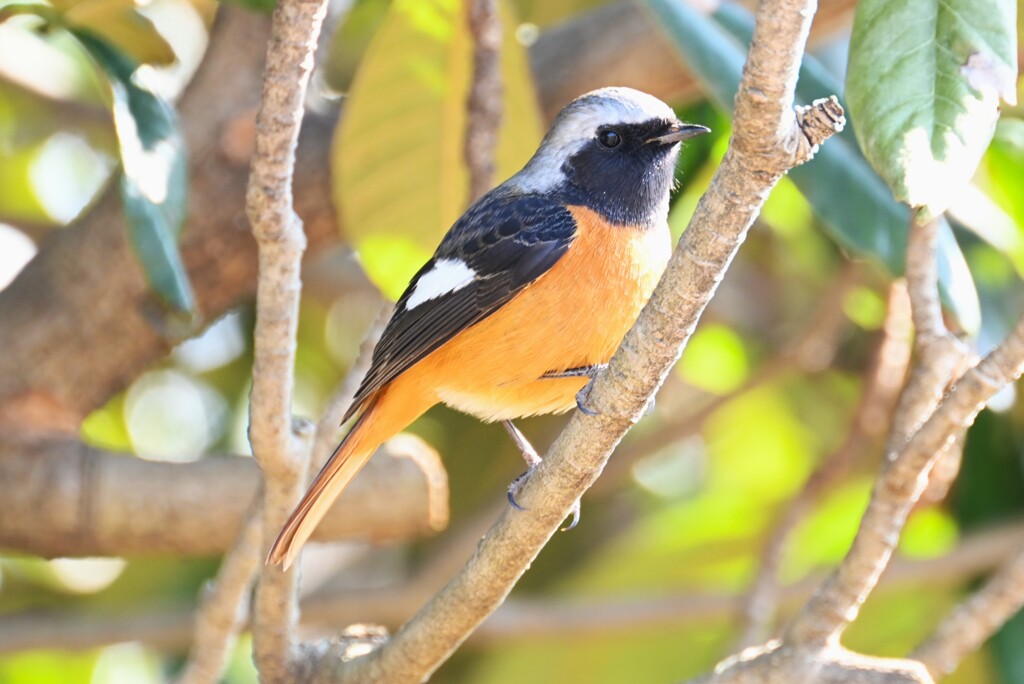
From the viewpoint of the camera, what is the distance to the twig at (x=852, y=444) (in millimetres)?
3666

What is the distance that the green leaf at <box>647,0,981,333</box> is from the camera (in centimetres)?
296

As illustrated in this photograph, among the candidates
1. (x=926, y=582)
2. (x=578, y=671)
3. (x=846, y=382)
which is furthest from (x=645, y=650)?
(x=846, y=382)

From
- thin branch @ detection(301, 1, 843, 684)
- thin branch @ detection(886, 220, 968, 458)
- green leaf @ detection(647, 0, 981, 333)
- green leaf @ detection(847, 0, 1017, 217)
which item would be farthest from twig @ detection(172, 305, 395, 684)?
green leaf @ detection(847, 0, 1017, 217)

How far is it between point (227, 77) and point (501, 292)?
1466 mm

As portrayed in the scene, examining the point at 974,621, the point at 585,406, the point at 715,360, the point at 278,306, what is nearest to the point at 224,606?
the point at 278,306

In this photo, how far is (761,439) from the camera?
5551 mm

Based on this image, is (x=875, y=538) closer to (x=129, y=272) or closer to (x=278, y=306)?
(x=278, y=306)

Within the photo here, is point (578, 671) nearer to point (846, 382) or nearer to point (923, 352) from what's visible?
point (846, 382)

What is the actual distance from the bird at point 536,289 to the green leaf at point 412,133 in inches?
13.6

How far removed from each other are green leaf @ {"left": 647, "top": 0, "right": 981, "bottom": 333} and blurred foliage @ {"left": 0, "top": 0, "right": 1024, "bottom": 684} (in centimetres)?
28

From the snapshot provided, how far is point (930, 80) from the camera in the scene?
7.29 feet

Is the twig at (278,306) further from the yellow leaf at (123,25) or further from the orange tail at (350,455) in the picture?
the yellow leaf at (123,25)

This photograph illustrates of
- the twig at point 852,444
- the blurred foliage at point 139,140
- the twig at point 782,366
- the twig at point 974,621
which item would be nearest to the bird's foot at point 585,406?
the blurred foliage at point 139,140

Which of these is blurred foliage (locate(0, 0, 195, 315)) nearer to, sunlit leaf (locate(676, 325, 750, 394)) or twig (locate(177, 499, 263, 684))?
twig (locate(177, 499, 263, 684))
